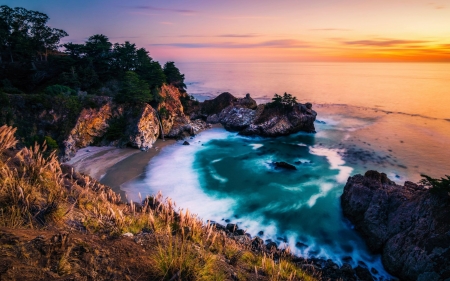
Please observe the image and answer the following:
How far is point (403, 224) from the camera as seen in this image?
14.2m

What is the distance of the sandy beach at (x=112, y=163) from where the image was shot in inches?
873

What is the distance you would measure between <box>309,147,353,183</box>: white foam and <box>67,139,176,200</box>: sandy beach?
21771mm

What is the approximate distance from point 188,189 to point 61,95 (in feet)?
62.9

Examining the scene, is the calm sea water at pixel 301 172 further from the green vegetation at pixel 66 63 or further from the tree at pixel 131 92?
the green vegetation at pixel 66 63

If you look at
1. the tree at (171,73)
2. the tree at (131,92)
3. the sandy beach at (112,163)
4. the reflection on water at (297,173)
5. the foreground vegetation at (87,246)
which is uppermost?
the tree at (171,73)

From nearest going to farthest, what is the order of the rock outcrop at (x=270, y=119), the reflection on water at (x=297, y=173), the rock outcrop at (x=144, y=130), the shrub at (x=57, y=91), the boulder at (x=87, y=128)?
the reflection on water at (x=297, y=173)
the boulder at (x=87, y=128)
the shrub at (x=57, y=91)
the rock outcrop at (x=144, y=130)
the rock outcrop at (x=270, y=119)

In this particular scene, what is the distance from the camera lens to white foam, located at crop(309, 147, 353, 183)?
997 inches

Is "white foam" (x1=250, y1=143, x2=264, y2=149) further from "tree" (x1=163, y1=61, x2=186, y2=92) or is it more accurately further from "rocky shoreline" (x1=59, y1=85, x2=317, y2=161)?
"tree" (x1=163, y1=61, x2=186, y2=92)

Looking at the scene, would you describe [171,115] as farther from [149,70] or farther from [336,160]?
[336,160]

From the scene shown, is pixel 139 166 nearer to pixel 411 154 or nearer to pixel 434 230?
pixel 434 230

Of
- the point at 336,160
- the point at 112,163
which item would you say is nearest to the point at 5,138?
the point at 112,163

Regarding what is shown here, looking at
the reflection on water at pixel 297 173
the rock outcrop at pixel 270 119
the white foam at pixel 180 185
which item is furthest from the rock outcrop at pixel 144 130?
the rock outcrop at pixel 270 119

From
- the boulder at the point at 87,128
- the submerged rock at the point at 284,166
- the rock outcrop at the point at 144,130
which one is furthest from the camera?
the rock outcrop at the point at 144,130

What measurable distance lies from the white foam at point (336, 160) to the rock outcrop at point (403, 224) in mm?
6683
